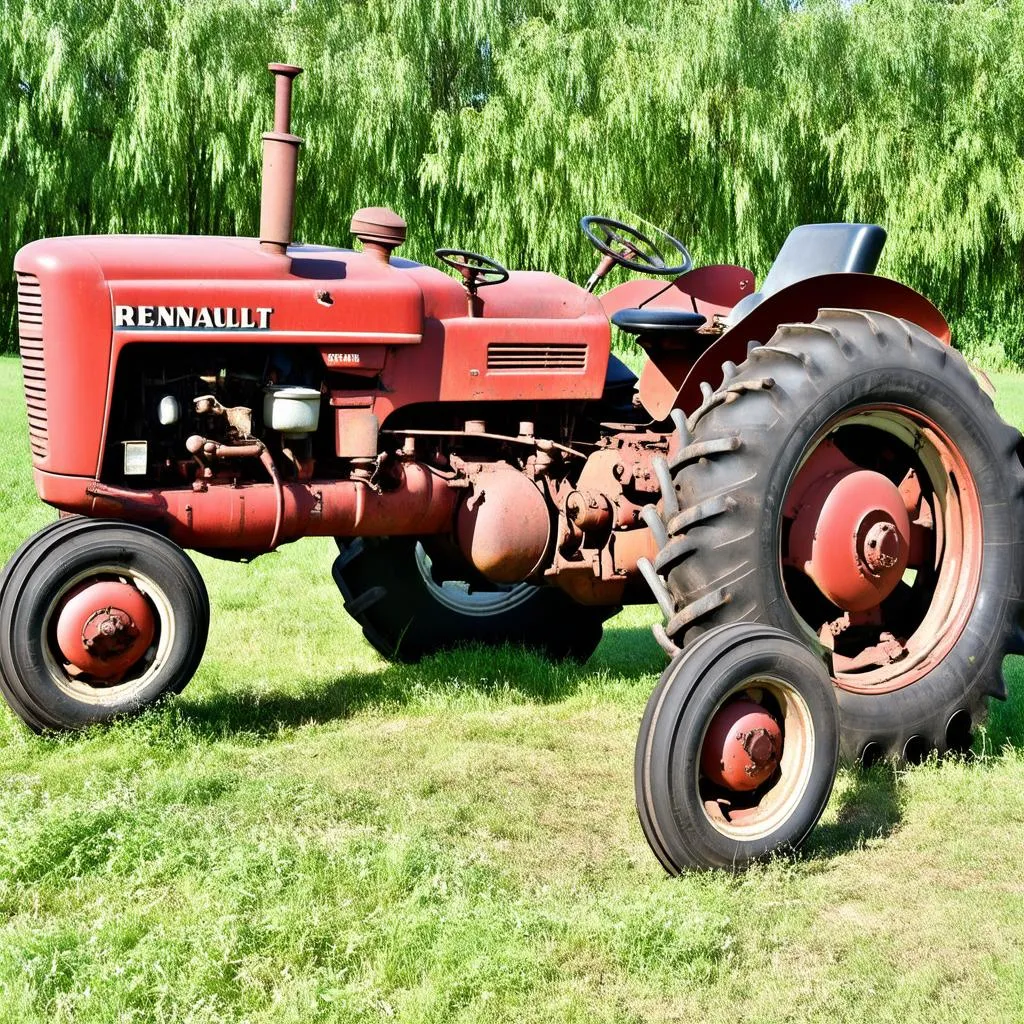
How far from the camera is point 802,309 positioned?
16.3ft

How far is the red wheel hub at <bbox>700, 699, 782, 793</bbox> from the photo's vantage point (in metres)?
3.62

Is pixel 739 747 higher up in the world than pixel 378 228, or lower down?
lower down

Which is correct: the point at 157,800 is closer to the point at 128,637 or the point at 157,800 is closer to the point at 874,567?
the point at 128,637

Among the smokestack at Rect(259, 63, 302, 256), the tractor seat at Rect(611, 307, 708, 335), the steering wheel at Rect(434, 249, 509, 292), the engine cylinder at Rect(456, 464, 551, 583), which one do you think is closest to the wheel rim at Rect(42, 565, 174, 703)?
the engine cylinder at Rect(456, 464, 551, 583)

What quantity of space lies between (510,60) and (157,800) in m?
15.9

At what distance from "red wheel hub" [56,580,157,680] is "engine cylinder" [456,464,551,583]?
1191mm

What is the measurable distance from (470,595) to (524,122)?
13114 mm

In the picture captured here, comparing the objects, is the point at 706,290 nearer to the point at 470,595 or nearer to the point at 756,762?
the point at 470,595

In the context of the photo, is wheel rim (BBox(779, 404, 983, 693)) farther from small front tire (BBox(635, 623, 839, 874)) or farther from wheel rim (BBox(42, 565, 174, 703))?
wheel rim (BBox(42, 565, 174, 703))

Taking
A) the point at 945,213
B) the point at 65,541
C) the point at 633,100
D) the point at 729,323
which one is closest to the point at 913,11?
the point at 945,213

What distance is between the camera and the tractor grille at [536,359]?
16.7ft

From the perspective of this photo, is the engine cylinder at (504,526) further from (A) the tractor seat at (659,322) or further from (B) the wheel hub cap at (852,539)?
(B) the wheel hub cap at (852,539)

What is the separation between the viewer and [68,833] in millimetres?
3574

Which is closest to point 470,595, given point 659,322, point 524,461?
point 524,461
